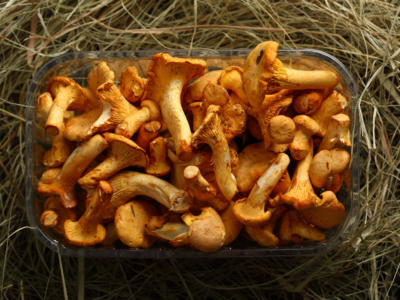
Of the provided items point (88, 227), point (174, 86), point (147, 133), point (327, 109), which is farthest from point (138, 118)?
point (327, 109)

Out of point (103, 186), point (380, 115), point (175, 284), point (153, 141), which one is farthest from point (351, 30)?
point (175, 284)

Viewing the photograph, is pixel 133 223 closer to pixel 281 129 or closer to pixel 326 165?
pixel 281 129

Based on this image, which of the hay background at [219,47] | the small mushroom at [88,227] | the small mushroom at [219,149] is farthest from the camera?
the hay background at [219,47]

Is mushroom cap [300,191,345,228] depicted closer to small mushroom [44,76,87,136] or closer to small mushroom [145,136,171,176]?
small mushroom [145,136,171,176]

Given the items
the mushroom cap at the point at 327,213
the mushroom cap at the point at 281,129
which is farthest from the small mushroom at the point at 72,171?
the mushroom cap at the point at 327,213

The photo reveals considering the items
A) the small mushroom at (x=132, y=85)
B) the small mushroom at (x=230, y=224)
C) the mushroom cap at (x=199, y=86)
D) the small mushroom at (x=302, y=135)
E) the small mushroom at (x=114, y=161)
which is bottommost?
the small mushroom at (x=230, y=224)

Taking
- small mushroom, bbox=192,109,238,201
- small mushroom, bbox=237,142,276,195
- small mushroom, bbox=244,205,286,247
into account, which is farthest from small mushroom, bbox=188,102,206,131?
small mushroom, bbox=244,205,286,247

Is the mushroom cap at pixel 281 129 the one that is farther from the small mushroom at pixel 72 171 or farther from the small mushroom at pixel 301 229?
the small mushroom at pixel 72 171
